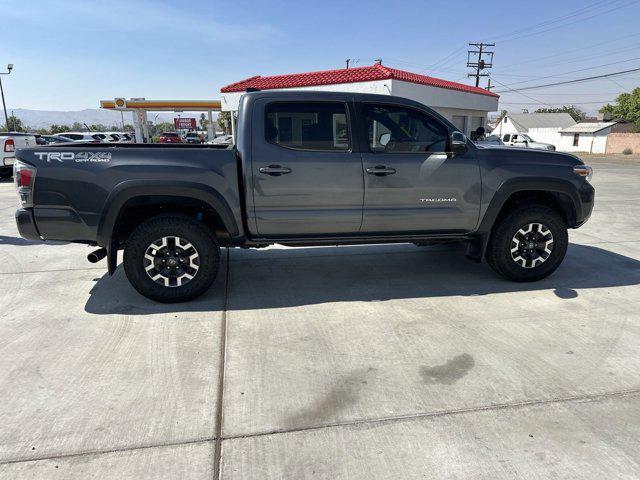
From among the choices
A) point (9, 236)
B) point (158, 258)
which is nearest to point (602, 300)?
point (158, 258)

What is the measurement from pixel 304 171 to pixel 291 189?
0.69 feet

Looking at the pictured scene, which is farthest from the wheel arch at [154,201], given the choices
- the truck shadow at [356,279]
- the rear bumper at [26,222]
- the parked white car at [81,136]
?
the parked white car at [81,136]

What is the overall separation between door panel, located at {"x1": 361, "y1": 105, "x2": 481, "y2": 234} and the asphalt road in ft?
2.61

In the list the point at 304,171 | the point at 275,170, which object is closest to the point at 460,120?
the point at 304,171

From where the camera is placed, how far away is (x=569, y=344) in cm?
358

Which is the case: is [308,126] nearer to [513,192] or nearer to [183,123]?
[513,192]

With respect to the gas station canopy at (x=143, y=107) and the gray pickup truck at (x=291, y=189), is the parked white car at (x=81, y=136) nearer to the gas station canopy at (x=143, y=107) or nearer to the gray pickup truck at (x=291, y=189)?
the gas station canopy at (x=143, y=107)

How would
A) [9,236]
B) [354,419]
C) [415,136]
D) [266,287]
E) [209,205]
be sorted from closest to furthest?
1. [354,419]
2. [209,205]
3. [415,136]
4. [266,287]
5. [9,236]

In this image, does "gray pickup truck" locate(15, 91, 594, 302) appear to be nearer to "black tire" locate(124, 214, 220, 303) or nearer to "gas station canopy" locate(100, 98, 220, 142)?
"black tire" locate(124, 214, 220, 303)

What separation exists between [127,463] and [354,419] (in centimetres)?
126

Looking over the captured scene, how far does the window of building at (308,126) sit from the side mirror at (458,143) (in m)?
1.05

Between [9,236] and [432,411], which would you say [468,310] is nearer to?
[432,411]

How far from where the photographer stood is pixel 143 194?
13.0ft

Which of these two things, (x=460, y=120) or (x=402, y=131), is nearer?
(x=402, y=131)
